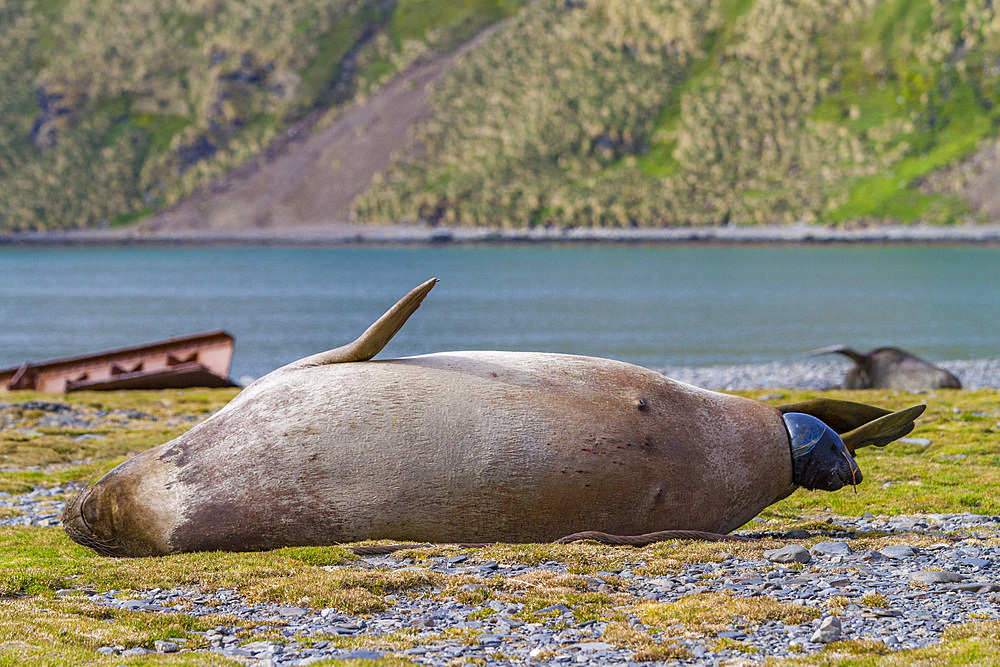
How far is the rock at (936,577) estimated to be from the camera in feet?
26.7

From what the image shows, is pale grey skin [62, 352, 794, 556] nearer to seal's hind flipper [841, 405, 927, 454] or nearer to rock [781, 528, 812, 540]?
rock [781, 528, 812, 540]

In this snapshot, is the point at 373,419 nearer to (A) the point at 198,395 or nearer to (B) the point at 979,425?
(B) the point at 979,425

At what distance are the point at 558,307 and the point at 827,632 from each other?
264 ft

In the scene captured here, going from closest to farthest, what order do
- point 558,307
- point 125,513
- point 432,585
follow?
point 432,585
point 125,513
point 558,307

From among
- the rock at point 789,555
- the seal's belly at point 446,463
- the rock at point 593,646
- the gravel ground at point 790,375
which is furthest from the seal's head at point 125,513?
the gravel ground at point 790,375

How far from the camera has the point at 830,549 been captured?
30.7 feet

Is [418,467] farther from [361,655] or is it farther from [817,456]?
[817,456]

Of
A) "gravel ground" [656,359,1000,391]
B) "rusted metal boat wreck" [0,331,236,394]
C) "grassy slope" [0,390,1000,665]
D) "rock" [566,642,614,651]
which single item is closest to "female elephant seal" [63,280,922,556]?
"grassy slope" [0,390,1000,665]

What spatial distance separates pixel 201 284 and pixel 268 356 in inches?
3069

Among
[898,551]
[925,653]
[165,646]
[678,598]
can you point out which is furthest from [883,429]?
[165,646]

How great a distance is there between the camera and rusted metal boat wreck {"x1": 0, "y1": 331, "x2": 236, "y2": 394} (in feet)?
102

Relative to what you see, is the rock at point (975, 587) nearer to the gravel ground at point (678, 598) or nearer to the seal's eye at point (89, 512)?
the gravel ground at point (678, 598)

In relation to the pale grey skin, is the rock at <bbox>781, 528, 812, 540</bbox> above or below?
below

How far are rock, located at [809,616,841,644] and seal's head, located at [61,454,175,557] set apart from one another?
228 inches
